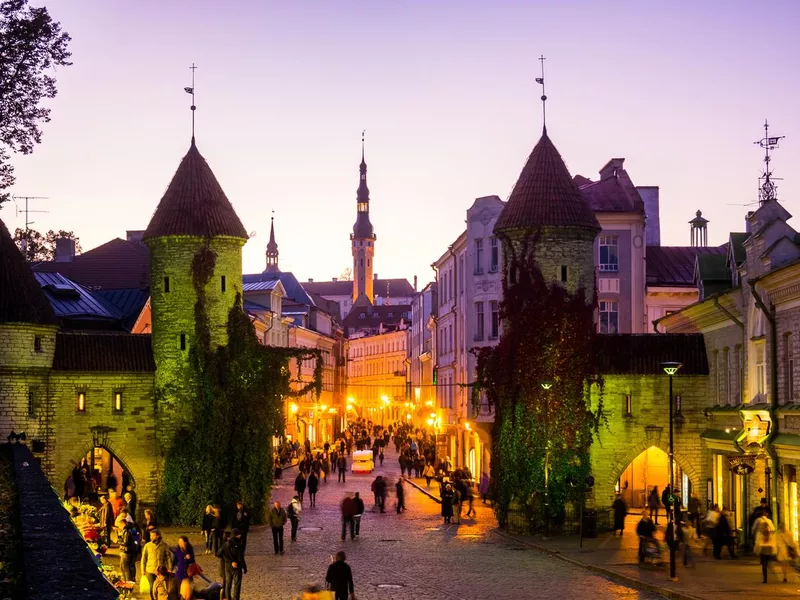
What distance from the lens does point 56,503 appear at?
15.3 meters

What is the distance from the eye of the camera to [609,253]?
57812 mm

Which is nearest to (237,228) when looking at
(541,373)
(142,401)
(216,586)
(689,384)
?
(142,401)

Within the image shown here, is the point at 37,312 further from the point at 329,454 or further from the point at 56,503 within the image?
the point at 329,454

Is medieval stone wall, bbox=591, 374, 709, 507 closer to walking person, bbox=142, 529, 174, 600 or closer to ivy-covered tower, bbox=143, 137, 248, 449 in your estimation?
ivy-covered tower, bbox=143, 137, 248, 449

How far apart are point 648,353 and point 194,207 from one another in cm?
1669

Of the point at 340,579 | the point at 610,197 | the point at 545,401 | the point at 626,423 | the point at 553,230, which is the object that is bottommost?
the point at 340,579

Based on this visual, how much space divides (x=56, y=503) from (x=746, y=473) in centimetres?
2171

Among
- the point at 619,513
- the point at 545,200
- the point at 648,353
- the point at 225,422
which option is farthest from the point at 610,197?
the point at 225,422

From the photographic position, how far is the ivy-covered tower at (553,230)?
1703 inches

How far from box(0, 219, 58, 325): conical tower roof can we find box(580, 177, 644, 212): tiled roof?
24.8 metres

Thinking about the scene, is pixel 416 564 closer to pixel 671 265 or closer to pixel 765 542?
pixel 765 542

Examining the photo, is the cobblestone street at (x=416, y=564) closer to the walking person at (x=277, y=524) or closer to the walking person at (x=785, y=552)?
the walking person at (x=277, y=524)

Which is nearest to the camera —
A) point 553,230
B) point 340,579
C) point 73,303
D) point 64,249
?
point 340,579

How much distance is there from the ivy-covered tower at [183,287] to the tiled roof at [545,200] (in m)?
9.93
